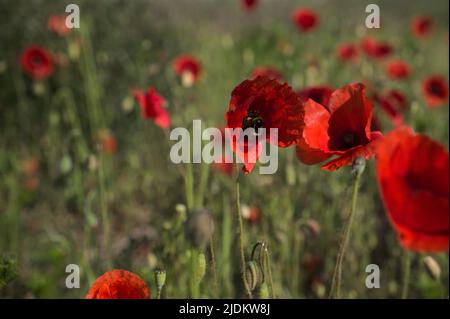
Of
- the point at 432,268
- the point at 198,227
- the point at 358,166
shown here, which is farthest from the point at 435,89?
the point at 198,227

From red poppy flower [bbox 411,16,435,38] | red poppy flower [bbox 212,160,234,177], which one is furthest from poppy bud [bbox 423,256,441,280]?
red poppy flower [bbox 411,16,435,38]

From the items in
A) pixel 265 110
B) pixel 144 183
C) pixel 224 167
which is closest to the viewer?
pixel 265 110

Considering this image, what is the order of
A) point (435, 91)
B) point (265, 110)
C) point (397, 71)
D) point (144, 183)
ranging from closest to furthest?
point (265, 110) < point (144, 183) < point (435, 91) < point (397, 71)

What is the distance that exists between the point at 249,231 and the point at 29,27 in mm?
1931

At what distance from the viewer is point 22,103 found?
291 centimetres

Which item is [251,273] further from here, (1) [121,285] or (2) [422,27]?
(2) [422,27]

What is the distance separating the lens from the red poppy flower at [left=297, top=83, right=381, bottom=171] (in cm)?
92

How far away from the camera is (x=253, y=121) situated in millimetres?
985

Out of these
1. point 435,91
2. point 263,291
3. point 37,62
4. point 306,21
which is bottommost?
point 263,291

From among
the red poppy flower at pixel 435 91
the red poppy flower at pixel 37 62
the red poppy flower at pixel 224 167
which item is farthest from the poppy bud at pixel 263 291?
the red poppy flower at pixel 435 91

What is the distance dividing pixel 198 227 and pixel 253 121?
0.74 ft

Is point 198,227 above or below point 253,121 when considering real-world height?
below
